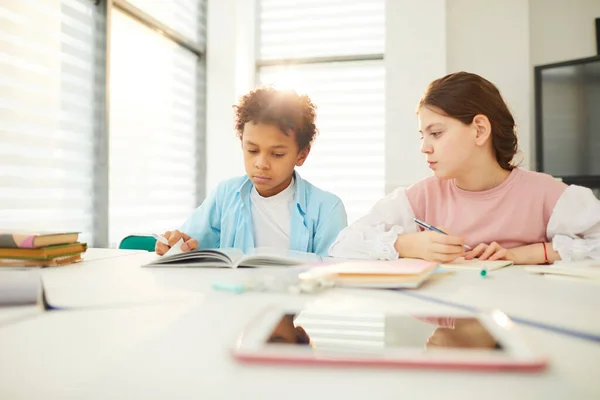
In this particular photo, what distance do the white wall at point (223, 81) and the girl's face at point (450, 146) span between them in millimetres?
2232

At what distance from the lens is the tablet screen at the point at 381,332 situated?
0.37 m

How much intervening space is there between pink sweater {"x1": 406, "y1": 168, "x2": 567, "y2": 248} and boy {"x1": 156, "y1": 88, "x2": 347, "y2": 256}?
12.6 inches

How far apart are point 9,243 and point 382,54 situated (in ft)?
9.45

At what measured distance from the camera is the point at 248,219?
1.57 meters

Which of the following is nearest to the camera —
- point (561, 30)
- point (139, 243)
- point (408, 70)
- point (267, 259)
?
point (267, 259)

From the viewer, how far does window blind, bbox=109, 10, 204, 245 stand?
249 cm

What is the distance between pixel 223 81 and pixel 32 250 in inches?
104

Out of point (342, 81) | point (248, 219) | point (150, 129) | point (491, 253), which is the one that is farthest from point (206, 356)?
point (342, 81)

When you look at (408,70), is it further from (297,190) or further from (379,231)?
(379,231)

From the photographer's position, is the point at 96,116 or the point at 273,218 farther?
the point at 96,116

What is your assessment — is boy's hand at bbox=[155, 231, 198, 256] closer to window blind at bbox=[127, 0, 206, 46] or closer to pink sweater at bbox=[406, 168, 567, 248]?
pink sweater at bbox=[406, 168, 567, 248]

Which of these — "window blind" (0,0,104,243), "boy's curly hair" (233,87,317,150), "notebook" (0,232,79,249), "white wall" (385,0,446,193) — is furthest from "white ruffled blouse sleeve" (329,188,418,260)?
Result: "white wall" (385,0,446,193)

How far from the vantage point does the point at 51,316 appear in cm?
51

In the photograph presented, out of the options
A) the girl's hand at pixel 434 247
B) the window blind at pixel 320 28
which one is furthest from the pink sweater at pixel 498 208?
the window blind at pixel 320 28
